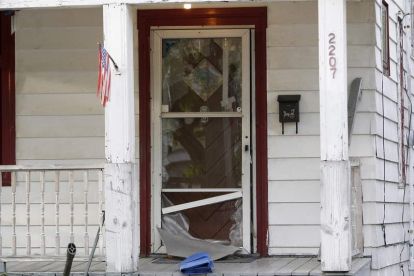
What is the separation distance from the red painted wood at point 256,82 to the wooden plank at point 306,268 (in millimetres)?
707

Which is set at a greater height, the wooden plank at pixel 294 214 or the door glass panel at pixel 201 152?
the door glass panel at pixel 201 152

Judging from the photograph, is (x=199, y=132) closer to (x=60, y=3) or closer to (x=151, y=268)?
(x=151, y=268)

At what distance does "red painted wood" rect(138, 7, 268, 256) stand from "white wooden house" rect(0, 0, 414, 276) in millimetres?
12

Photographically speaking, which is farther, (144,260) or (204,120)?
(204,120)

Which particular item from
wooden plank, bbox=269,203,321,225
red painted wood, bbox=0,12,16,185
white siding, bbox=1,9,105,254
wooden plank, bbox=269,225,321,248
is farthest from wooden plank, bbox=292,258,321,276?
red painted wood, bbox=0,12,16,185

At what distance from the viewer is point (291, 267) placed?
7.12 meters

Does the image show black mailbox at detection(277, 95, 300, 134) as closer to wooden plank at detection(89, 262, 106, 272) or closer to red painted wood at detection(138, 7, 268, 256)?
red painted wood at detection(138, 7, 268, 256)

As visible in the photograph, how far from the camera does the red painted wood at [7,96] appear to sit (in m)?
8.36

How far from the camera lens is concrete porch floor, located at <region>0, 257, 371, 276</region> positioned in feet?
22.2

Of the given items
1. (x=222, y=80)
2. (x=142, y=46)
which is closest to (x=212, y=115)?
(x=222, y=80)

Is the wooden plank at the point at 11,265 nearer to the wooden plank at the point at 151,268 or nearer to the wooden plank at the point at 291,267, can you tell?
the wooden plank at the point at 151,268

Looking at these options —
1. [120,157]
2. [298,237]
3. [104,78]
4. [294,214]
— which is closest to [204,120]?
[294,214]

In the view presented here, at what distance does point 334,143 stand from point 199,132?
211cm

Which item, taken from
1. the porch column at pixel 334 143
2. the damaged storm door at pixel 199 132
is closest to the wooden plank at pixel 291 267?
the porch column at pixel 334 143
